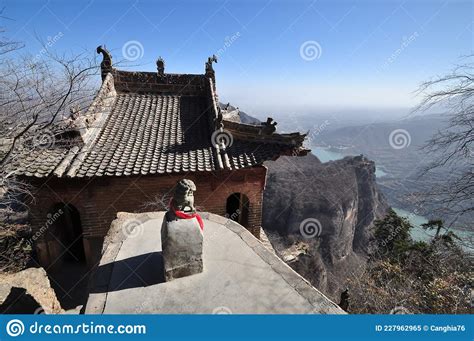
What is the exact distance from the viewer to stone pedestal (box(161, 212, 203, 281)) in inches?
172

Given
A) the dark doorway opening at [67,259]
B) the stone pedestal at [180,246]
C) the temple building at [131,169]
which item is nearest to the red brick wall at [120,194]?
the temple building at [131,169]

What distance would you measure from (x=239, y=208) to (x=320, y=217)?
1254 inches

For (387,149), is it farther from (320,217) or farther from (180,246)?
(180,246)

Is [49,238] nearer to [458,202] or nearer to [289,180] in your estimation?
[458,202]

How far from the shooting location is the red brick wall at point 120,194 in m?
8.30

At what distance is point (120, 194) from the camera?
8.64m

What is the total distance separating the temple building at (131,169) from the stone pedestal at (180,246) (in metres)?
3.72

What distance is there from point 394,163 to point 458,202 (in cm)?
12465

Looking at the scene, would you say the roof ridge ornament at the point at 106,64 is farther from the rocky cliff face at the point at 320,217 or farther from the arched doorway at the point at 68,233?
the rocky cliff face at the point at 320,217

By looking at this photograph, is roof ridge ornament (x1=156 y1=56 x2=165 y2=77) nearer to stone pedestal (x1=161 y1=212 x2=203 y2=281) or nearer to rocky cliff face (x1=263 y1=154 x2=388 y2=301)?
stone pedestal (x1=161 y1=212 x2=203 y2=281)

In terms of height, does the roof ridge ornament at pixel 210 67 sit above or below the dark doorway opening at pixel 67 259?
above

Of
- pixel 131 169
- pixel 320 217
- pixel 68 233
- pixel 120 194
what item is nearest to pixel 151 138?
pixel 131 169

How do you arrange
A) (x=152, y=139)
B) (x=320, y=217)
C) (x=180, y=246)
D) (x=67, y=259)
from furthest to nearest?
1. (x=320, y=217)
2. (x=67, y=259)
3. (x=152, y=139)
4. (x=180, y=246)

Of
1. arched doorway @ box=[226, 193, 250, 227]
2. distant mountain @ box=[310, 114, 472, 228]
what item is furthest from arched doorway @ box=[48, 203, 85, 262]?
distant mountain @ box=[310, 114, 472, 228]
